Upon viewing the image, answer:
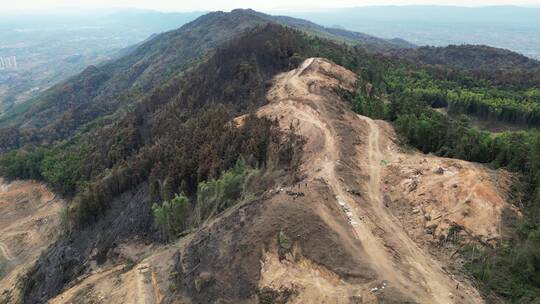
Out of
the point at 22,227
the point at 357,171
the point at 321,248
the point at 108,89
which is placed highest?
the point at 321,248

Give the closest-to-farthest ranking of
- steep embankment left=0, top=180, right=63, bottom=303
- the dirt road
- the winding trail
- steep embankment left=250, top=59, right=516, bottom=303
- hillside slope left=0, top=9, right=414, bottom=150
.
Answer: steep embankment left=250, top=59, right=516, bottom=303, the dirt road, steep embankment left=0, top=180, right=63, bottom=303, the winding trail, hillside slope left=0, top=9, right=414, bottom=150

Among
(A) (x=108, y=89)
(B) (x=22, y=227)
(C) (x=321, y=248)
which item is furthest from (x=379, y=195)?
(A) (x=108, y=89)

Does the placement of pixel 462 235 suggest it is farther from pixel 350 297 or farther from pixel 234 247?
pixel 234 247

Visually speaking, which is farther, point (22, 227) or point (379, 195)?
point (22, 227)

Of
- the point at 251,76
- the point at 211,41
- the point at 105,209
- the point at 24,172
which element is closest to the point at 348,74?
the point at 251,76

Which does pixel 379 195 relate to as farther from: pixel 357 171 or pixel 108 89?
pixel 108 89

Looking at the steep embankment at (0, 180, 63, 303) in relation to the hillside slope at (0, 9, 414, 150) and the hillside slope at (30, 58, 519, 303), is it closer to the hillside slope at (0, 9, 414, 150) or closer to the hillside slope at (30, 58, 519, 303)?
the hillside slope at (30, 58, 519, 303)

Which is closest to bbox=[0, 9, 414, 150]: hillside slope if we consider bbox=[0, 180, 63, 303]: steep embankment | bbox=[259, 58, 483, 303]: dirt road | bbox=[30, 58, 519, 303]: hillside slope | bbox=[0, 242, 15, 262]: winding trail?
bbox=[0, 180, 63, 303]: steep embankment
